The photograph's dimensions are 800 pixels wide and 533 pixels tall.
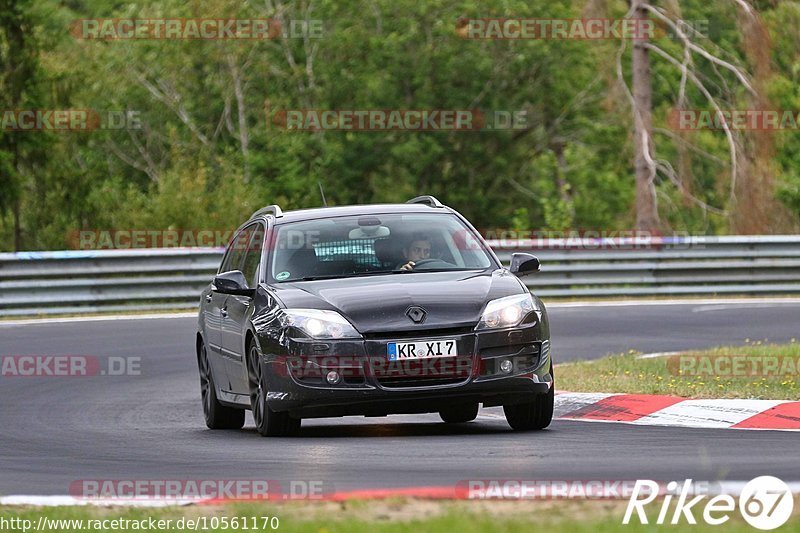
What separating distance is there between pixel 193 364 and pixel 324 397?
770 cm

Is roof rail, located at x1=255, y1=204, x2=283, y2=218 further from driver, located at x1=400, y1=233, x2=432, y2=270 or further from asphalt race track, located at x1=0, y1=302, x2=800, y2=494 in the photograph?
asphalt race track, located at x1=0, y1=302, x2=800, y2=494

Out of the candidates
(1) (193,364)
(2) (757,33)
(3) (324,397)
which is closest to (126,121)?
(2) (757,33)

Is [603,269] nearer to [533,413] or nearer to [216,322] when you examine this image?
[216,322]

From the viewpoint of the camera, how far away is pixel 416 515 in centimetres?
702

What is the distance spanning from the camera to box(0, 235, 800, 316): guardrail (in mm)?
25516

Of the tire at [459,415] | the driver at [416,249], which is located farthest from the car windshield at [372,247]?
the tire at [459,415]

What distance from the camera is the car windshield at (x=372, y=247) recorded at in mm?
11656

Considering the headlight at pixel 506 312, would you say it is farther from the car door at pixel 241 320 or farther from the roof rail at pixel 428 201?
the roof rail at pixel 428 201

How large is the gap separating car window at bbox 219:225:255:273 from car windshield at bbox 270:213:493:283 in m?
0.82

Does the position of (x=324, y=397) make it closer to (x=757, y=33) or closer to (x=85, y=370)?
(x=85, y=370)

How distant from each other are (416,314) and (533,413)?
3.99 ft

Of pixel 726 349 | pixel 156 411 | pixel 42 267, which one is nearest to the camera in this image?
pixel 156 411

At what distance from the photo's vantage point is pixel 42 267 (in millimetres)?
25031

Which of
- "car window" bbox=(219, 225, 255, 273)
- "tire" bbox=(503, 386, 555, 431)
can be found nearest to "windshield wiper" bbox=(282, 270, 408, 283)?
"tire" bbox=(503, 386, 555, 431)
